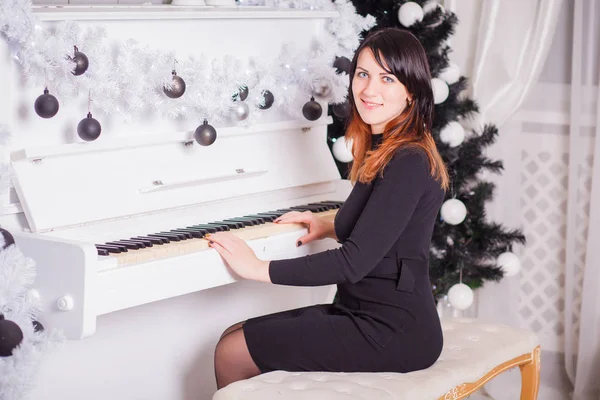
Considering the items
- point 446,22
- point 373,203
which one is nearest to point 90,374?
point 373,203

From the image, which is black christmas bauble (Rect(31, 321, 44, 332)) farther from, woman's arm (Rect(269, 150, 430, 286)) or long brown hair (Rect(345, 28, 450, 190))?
long brown hair (Rect(345, 28, 450, 190))

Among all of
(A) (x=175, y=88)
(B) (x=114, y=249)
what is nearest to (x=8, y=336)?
(B) (x=114, y=249)

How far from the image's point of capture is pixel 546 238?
354 centimetres

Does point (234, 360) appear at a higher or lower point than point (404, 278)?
lower

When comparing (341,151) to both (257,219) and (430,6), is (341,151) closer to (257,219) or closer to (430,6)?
(430,6)

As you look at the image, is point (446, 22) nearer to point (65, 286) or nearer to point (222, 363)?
point (222, 363)

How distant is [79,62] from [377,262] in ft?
2.73

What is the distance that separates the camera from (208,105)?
8.07ft

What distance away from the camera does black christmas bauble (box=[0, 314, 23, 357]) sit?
1821 mm

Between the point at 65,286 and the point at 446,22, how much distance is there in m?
1.88

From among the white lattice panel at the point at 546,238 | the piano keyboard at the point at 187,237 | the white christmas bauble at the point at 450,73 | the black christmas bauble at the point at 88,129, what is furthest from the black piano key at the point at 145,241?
the white lattice panel at the point at 546,238

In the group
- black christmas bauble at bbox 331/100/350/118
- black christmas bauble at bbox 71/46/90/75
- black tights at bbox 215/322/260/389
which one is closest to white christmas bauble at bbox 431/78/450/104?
black christmas bauble at bbox 331/100/350/118

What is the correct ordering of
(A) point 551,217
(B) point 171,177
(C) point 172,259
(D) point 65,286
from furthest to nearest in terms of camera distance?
(A) point 551,217 < (B) point 171,177 < (C) point 172,259 < (D) point 65,286

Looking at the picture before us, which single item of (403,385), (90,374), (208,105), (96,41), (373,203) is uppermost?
(96,41)
